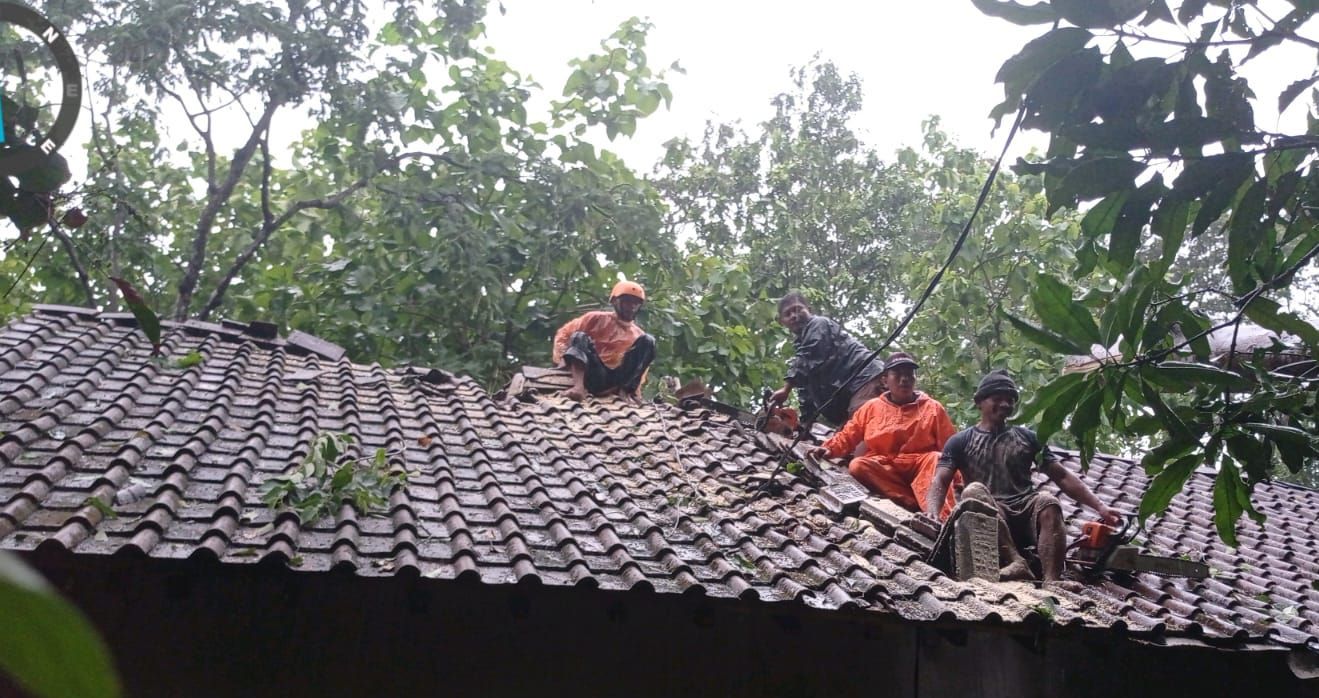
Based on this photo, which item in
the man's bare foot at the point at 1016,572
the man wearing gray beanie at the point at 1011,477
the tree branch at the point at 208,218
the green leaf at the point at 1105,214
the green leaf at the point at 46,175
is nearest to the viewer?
the green leaf at the point at 46,175

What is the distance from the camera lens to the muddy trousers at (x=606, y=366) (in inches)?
397

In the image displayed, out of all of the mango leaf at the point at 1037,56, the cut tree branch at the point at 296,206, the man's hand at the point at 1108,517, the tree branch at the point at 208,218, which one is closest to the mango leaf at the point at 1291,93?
the mango leaf at the point at 1037,56

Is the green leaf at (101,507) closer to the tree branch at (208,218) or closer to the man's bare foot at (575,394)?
the man's bare foot at (575,394)

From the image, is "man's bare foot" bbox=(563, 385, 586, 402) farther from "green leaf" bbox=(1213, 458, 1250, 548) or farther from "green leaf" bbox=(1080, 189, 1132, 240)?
"green leaf" bbox=(1080, 189, 1132, 240)

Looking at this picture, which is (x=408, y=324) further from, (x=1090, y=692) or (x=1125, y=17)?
(x=1125, y=17)

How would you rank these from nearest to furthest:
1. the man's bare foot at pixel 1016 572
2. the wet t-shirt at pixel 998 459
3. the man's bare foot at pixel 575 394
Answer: the man's bare foot at pixel 1016 572
the wet t-shirt at pixel 998 459
the man's bare foot at pixel 575 394

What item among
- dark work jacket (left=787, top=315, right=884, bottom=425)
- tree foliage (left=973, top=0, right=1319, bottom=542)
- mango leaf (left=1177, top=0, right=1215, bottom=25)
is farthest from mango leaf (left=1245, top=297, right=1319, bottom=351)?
dark work jacket (left=787, top=315, right=884, bottom=425)

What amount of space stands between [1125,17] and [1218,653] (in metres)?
3.74

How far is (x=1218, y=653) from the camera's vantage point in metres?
5.98

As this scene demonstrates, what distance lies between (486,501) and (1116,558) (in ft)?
11.3

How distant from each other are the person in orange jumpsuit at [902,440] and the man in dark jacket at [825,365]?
1.05m

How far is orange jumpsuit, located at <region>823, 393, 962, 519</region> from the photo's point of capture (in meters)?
7.61

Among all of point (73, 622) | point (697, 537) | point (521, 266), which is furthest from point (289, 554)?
point (521, 266)

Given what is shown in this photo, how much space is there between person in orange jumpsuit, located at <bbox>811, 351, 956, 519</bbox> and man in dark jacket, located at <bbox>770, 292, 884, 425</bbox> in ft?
3.44
